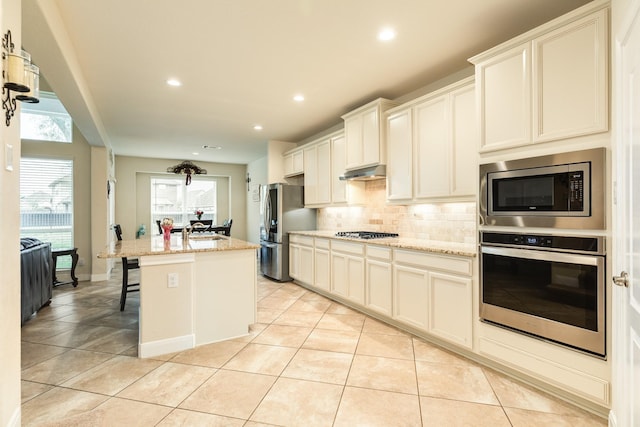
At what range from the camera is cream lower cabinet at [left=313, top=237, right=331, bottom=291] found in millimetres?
4286

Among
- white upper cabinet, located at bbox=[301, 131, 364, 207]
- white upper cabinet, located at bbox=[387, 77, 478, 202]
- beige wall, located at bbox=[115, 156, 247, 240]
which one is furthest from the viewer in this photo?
beige wall, located at bbox=[115, 156, 247, 240]

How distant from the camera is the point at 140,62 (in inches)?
115

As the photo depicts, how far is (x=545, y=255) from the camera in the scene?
2.03m

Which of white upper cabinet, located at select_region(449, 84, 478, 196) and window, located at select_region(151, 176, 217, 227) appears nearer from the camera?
white upper cabinet, located at select_region(449, 84, 478, 196)

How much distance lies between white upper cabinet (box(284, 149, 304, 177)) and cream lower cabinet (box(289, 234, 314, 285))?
3.94 ft

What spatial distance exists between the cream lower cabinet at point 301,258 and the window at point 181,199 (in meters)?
4.41

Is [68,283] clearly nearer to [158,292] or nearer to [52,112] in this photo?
[52,112]

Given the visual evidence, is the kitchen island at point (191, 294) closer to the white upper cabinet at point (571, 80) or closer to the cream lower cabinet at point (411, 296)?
the cream lower cabinet at point (411, 296)

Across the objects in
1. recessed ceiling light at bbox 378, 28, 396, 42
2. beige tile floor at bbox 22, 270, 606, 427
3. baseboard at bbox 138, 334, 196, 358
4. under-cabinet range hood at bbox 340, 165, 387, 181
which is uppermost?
recessed ceiling light at bbox 378, 28, 396, 42

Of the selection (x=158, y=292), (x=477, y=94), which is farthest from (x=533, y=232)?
(x=158, y=292)

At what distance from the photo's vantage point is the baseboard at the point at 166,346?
2629mm

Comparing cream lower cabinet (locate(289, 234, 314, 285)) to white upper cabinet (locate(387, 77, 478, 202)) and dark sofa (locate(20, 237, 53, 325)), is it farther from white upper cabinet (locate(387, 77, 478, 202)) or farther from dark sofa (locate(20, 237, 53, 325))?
dark sofa (locate(20, 237, 53, 325))

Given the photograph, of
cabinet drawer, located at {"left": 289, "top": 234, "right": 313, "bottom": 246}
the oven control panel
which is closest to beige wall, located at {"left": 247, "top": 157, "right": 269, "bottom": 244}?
cabinet drawer, located at {"left": 289, "top": 234, "right": 313, "bottom": 246}

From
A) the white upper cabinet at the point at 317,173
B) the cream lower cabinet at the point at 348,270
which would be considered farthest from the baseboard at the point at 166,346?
the white upper cabinet at the point at 317,173
